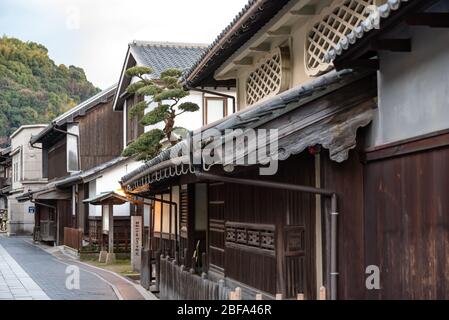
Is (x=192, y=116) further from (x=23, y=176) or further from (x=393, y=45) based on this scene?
(x=23, y=176)

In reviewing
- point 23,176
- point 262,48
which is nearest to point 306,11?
point 262,48

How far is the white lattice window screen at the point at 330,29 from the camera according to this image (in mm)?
9242

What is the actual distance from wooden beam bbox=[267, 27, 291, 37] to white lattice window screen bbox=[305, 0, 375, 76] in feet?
2.56

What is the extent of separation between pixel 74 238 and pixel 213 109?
1025cm

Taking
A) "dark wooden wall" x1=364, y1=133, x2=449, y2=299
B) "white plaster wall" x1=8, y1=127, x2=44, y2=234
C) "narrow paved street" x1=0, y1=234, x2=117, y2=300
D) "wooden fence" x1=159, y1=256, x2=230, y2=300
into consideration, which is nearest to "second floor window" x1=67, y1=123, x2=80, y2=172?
"narrow paved street" x1=0, y1=234, x2=117, y2=300

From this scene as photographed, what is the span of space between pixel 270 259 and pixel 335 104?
120 inches

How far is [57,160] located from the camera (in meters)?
44.0

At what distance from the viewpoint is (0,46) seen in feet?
284

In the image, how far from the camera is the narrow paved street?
666 inches

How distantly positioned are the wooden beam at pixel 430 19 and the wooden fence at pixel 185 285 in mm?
4788

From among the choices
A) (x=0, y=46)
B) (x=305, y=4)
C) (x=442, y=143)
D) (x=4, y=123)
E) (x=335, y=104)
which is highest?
(x=0, y=46)

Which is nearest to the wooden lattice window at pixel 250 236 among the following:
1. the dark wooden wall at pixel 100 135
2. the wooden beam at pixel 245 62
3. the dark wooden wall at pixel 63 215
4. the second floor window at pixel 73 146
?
the wooden beam at pixel 245 62
